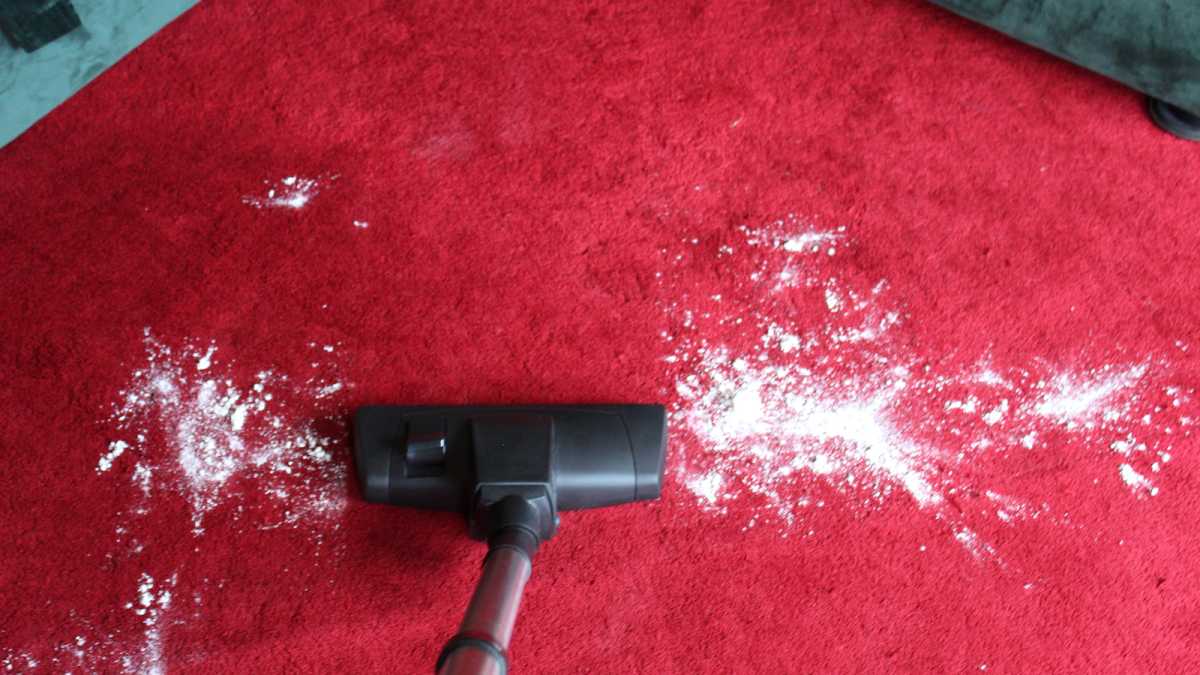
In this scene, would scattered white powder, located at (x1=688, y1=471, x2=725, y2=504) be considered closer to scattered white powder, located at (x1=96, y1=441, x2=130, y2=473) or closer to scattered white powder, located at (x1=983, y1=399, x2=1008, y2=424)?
scattered white powder, located at (x1=983, y1=399, x2=1008, y2=424)

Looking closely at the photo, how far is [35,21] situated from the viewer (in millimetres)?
1126

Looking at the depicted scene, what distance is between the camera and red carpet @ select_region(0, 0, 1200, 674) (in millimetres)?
1147

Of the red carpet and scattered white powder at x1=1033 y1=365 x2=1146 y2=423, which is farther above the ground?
the red carpet

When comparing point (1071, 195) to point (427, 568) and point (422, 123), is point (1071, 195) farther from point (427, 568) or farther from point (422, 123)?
point (427, 568)

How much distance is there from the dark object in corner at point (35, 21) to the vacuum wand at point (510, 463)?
1.91ft

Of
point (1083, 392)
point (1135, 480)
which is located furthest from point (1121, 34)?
point (1135, 480)

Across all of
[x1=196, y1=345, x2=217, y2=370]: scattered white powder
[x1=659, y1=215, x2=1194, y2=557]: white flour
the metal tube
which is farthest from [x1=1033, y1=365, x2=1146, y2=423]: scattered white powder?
[x1=196, y1=345, x2=217, y2=370]: scattered white powder

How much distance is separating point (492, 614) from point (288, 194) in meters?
0.71

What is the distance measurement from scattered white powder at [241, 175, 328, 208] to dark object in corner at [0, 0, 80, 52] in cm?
29

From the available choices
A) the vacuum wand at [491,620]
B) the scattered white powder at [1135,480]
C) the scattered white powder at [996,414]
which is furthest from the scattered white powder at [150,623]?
the scattered white powder at [1135,480]

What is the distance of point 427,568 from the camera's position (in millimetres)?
1154

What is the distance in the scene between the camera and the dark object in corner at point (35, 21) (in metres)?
1.10

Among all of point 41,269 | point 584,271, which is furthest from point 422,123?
point 41,269

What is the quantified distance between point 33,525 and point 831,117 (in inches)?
46.7
